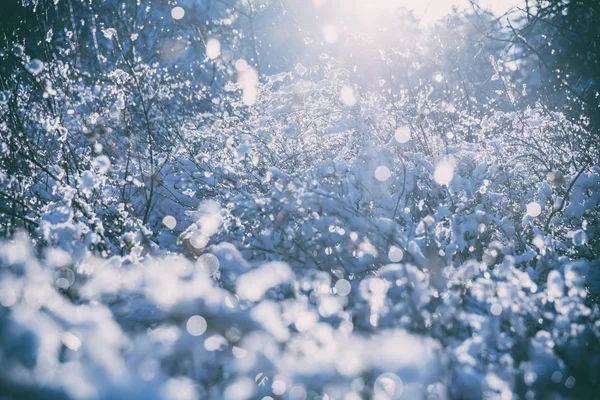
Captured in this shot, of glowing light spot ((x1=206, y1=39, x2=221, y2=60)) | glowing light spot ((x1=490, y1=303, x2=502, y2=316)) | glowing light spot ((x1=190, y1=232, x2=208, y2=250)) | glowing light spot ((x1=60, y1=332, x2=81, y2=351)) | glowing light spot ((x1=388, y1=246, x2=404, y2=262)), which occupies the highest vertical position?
glowing light spot ((x1=206, y1=39, x2=221, y2=60))

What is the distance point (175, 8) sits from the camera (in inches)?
478

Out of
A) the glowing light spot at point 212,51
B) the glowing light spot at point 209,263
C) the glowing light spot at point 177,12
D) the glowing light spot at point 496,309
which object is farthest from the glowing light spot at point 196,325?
the glowing light spot at point 177,12

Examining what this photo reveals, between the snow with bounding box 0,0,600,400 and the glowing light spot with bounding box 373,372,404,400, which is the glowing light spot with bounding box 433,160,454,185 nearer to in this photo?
the snow with bounding box 0,0,600,400

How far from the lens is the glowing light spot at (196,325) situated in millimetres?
1035

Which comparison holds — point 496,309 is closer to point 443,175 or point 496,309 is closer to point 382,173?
point 443,175

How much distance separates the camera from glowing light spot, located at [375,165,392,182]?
9.08ft

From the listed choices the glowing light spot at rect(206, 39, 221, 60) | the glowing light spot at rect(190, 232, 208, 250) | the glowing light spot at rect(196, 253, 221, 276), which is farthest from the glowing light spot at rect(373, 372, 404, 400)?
the glowing light spot at rect(206, 39, 221, 60)

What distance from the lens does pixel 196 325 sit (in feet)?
3.45

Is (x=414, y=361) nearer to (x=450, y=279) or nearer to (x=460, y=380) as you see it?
(x=460, y=380)

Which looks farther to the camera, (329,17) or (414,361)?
(329,17)

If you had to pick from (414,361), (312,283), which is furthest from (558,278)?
(312,283)

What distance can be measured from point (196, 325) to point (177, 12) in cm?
1355

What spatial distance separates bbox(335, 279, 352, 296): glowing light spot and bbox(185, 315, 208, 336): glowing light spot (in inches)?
40.3

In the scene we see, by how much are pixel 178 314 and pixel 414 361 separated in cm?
67
